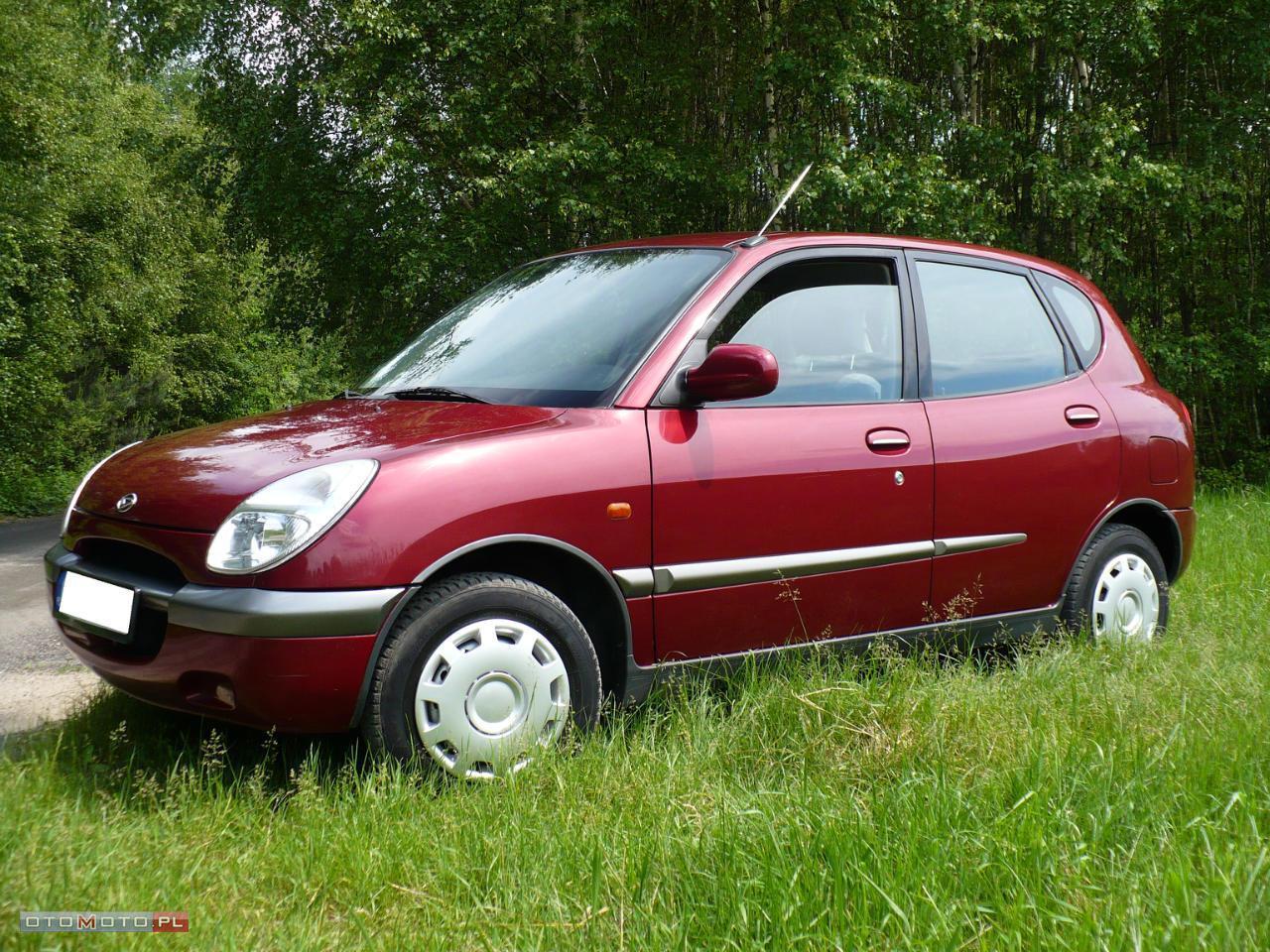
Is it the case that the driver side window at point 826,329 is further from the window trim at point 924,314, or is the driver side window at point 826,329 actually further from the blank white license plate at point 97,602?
the blank white license plate at point 97,602

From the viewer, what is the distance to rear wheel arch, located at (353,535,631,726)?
3.31 meters

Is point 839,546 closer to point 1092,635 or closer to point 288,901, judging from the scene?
point 1092,635

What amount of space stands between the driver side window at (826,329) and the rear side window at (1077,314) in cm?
100

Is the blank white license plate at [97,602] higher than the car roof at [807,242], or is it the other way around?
the car roof at [807,242]

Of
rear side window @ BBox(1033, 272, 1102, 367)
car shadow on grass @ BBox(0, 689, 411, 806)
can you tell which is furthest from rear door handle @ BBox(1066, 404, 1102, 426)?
car shadow on grass @ BBox(0, 689, 411, 806)

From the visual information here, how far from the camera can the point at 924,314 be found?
4406 mm

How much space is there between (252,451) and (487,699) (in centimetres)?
100

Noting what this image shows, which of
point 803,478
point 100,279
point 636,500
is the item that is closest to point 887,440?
point 803,478

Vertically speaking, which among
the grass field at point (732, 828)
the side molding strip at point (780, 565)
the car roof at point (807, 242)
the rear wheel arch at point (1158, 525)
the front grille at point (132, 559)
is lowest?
the grass field at point (732, 828)

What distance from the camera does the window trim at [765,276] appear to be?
3.70m

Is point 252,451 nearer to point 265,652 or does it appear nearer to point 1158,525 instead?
point 265,652

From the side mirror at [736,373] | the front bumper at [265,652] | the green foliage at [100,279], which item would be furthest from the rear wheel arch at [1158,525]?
the green foliage at [100,279]

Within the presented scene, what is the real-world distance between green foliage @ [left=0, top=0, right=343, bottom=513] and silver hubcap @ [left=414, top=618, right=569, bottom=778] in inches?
515

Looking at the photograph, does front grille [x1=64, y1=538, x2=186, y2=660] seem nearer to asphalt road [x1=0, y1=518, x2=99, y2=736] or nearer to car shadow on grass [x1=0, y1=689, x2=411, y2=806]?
car shadow on grass [x1=0, y1=689, x2=411, y2=806]
